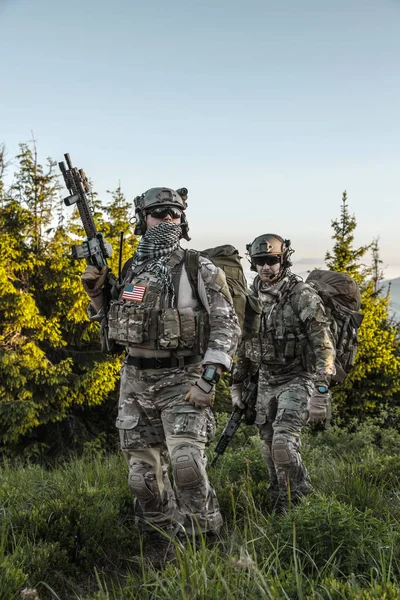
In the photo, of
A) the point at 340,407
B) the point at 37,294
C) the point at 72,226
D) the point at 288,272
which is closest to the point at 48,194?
the point at 72,226

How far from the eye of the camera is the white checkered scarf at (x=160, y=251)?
12.4ft

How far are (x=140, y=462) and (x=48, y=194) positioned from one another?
15466mm

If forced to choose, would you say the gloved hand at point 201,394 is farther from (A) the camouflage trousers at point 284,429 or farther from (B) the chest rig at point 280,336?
(B) the chest rig at point 280,336

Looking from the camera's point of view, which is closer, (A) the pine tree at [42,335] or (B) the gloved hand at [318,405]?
(B) the gloved hand at [318,405]

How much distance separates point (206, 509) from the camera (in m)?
3.46

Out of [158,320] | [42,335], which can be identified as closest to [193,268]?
[158,320]

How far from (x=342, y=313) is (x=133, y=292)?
2.38 meters

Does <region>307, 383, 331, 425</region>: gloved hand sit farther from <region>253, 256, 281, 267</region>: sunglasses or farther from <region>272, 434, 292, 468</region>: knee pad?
<region>253, 256, 281, 267</region>: sunglasses

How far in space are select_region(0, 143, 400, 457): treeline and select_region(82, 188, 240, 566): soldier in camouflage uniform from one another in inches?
453

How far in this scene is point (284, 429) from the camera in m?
4.60

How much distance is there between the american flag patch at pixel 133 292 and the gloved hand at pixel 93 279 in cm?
33

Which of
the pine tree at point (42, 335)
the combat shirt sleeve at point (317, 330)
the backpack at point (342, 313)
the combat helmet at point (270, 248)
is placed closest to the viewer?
the combat shirt sleeve at point (317, 330)

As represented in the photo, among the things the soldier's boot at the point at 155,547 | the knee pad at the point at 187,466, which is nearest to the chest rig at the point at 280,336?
the knee pad at the point at 187,466

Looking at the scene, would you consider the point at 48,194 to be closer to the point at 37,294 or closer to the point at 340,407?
the point at 37,294
